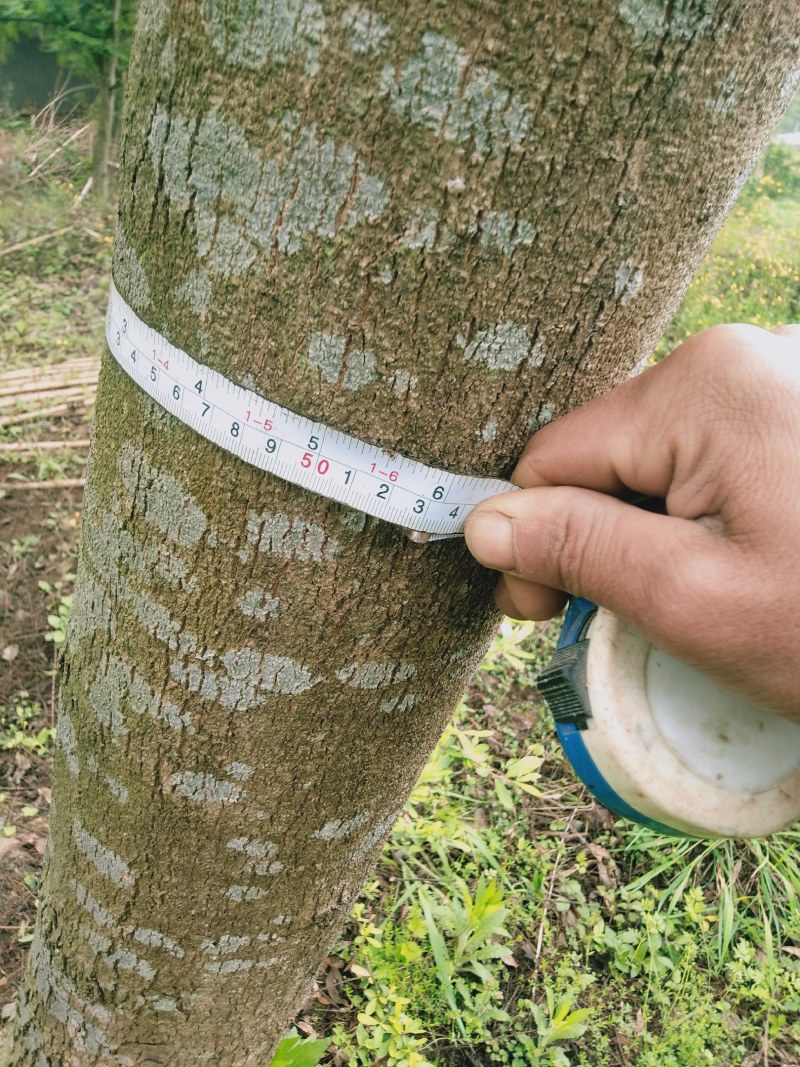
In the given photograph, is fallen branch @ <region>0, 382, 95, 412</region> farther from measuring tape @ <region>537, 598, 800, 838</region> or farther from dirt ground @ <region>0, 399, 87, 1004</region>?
measuring tape @ <region>537, 598, 800, 838</region>

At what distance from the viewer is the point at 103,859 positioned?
1333 mm

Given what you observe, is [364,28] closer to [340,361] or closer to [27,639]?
[340,361]

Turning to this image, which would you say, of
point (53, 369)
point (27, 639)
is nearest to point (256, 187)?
point (27, 639)

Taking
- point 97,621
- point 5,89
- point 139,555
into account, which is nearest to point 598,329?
point 139,555

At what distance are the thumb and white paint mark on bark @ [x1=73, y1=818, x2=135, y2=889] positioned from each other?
843mm

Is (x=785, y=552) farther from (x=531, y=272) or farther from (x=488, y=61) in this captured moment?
(x=488, y=61)

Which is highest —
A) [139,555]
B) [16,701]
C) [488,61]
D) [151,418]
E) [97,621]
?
[488,61]

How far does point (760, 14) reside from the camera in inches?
27.1

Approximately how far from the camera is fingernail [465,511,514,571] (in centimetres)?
93

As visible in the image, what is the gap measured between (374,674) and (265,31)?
0.73m

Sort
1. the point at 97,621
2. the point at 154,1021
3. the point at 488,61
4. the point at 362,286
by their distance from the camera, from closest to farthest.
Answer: the point at 488,61 < the point at 362,286 < the point at 97,621 < the point at 154,1021

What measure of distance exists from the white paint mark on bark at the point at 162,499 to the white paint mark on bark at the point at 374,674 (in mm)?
264

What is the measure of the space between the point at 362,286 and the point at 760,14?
42 centimetres

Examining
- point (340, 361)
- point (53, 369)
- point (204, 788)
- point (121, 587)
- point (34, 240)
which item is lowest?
point (34, 240)
